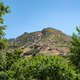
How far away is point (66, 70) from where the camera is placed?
23.0ft

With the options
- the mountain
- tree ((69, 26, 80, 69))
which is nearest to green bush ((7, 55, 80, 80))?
tree ((69, 26, 80, 69))

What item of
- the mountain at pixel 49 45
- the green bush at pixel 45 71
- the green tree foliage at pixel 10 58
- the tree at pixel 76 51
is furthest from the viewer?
the mountain at pixel 49 45

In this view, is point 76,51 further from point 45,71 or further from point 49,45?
point 49,45

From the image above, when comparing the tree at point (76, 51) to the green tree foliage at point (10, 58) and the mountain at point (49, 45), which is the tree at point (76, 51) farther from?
the mountain at point (49, 45)

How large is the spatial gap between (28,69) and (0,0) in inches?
372

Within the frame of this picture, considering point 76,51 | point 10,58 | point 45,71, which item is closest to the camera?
point 45,71

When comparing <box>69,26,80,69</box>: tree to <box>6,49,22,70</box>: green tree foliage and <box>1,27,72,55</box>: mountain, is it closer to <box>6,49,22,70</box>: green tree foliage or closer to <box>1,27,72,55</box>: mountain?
<box>6,49,22,70</box>: green tree foliage

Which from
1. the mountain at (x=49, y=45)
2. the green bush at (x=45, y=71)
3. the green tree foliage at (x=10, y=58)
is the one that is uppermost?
the mountain at (x=49, y=45)

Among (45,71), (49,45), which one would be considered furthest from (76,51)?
(49,45)

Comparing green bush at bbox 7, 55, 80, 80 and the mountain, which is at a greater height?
the mountain

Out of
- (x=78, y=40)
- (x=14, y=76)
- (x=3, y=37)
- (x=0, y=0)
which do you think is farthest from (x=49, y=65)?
(x=78, y=40)

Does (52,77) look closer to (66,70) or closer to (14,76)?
(66,70)

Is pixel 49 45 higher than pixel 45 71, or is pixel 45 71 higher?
pixel 49 45

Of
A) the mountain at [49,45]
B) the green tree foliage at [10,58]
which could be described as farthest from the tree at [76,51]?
the mountain at [49,45]
